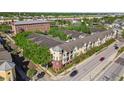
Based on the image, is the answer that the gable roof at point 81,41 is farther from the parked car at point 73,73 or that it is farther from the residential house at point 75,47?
the parked car at point 73,73

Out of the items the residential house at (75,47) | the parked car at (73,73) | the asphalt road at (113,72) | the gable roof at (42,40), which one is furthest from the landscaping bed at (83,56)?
the gable roof at (42,40)

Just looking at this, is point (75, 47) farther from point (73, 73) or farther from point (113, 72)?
point (113, 72)

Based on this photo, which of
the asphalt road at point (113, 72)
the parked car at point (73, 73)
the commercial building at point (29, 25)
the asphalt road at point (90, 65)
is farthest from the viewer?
the commercial building at point (29, 25)

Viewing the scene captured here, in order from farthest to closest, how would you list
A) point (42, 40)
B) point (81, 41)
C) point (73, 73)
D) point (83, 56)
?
point (42, 40)
point (81, 41)
point (83, 56)
point (73, 73)

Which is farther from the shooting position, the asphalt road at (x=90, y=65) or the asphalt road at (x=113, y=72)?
the asphalt road at (x=90, y=65)

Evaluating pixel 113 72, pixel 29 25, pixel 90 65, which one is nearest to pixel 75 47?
pixel 90 65

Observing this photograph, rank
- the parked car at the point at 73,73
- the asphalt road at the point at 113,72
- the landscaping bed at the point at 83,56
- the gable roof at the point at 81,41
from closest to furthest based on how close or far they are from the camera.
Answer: the asphalt road at the point at 113,72 → the parked car at the point at 73,73 → the landscaping bed at the point at 83,56 → the gable roof at the point at 81,41

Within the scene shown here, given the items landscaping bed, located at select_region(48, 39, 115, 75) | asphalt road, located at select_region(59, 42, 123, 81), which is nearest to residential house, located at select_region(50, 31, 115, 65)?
landscaping bed, located at select_region(48, 39, 115, 75)

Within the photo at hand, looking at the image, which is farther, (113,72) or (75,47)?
(75,47)
